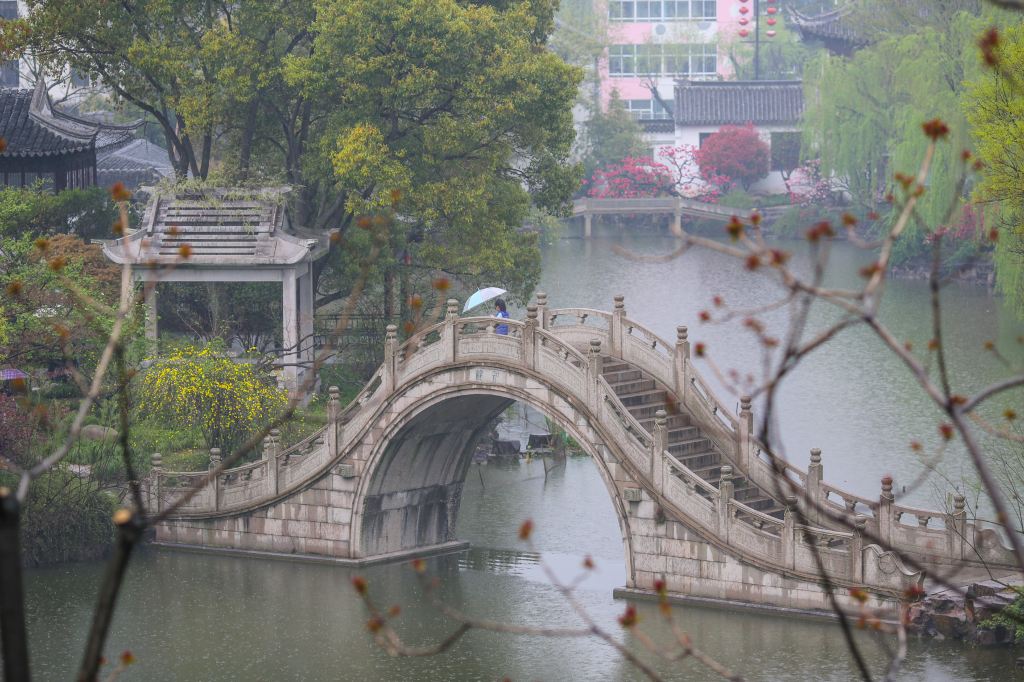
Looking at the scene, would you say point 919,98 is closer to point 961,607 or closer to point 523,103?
point 523,103

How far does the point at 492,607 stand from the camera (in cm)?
3028

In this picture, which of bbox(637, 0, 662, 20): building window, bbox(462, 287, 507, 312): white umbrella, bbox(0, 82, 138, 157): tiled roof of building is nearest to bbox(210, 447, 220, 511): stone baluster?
bbox(462, 287, 507, 312): white umbrella

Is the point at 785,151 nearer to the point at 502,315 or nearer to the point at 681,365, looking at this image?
the point at 502,315

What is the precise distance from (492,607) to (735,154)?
2236 inches

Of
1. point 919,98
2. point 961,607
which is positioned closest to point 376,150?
point 961,607

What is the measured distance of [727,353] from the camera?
50219 mm

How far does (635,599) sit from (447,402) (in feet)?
16.8

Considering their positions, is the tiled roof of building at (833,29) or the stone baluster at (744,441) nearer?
the stone baluster at (744,441)

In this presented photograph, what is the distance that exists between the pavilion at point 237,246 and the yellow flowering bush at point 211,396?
6.77 feet

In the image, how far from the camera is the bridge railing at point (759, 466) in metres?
27.0

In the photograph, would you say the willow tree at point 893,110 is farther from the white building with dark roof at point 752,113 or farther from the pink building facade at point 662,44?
Answer: the pink building facade at point 662,44

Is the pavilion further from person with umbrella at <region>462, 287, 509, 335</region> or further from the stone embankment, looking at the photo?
the stone embankment

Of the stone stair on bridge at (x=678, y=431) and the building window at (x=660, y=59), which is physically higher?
the building window at (x=660, y=59)

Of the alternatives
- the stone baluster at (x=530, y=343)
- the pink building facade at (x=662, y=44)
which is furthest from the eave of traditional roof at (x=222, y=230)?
the pink building facade at (x=662, y=44)
